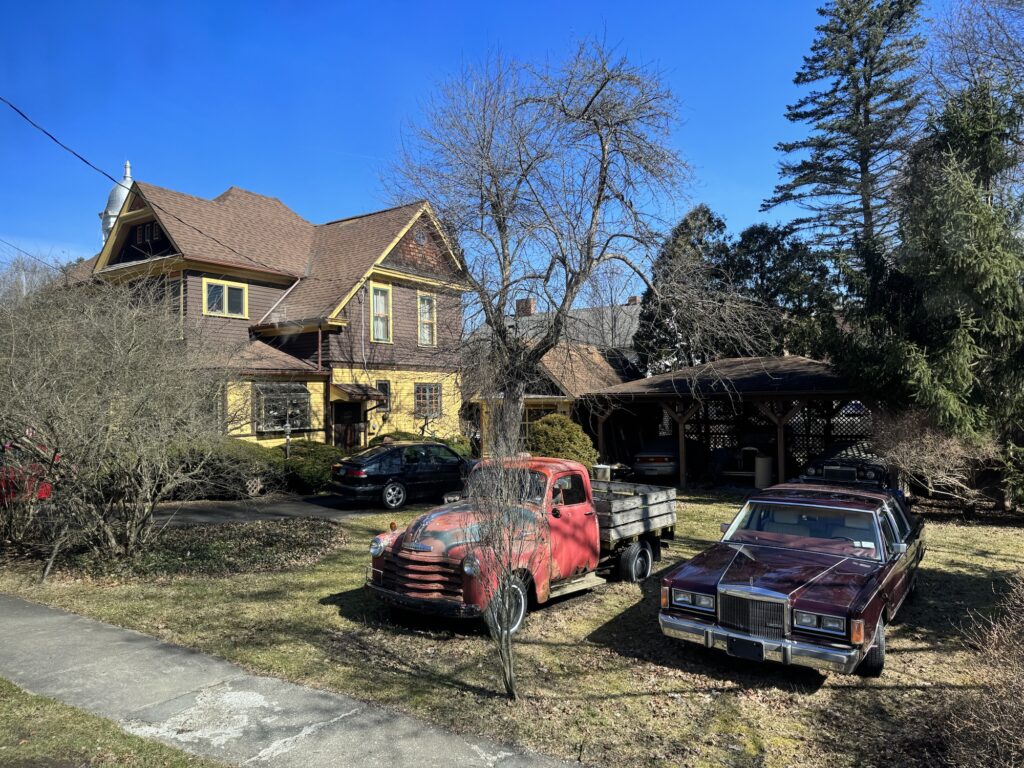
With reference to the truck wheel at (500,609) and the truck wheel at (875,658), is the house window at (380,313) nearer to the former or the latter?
the truck wheel at (500,609)

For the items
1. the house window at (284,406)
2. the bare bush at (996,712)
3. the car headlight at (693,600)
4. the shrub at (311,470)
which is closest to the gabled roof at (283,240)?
the house window at (284,406)

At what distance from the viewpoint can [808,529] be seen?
7145 mm

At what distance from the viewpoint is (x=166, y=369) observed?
10.0 metres

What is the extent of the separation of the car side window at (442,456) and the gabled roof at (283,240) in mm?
6712

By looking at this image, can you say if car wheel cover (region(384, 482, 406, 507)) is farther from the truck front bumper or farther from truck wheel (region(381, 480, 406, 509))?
the truck front bumper

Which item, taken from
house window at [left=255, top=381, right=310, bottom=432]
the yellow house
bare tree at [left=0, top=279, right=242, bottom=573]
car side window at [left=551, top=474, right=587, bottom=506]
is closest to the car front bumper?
car side window at [left=551, top=474, right=587, bottom=506]

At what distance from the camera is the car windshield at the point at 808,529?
6.75 metres

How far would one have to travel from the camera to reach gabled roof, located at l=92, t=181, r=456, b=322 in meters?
21.6

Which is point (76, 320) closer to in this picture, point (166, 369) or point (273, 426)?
point (166, 369)

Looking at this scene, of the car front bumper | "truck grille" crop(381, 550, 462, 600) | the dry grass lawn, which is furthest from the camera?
"truck grille" crop(381, 550, 462, 600)

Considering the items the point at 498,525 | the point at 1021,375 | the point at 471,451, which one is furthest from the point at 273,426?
the point at 1021,375

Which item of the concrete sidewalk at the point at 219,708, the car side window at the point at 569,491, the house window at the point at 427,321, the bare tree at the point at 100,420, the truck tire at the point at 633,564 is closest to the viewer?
the concrete sidewalk at the point at 219,708

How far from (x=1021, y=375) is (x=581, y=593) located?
1031cm

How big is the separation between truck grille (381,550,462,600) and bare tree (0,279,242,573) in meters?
4.14
